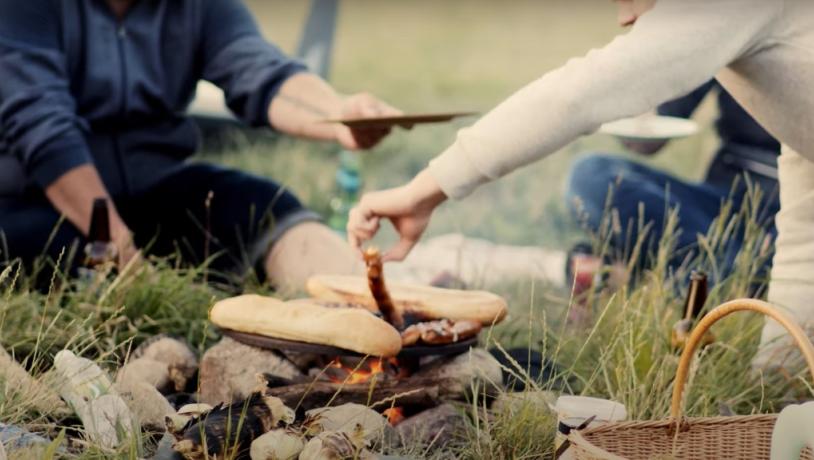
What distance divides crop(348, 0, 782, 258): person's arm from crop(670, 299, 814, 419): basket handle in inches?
18.4

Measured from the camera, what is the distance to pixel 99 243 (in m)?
3.64

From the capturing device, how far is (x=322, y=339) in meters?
2.91

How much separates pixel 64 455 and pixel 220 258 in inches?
72.3

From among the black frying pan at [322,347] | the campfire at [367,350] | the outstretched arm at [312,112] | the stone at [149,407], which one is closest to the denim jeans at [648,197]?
the outstretched arm at [312,112]

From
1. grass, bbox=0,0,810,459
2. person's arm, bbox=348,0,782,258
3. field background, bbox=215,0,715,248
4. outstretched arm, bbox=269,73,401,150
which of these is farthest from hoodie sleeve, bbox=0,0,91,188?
field background, bbox=215,0,715,248

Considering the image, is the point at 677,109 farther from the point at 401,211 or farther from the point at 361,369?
the point at 401,211

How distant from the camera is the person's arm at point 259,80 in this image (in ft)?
13.9

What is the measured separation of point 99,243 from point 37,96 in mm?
631

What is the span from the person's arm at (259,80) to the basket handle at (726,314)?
6.45 feet

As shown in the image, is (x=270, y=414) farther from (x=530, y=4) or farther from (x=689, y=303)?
(x=530, y=4)

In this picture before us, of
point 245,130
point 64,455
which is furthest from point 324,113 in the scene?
point 245,130

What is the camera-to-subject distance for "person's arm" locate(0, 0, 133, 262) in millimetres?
3871

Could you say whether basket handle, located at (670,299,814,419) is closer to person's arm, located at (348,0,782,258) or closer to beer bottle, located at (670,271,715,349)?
person's arm, located at (348,0,782,258)

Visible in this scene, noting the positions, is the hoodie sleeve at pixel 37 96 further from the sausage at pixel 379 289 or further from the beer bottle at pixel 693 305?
the beer bottle at pixel 693 305
